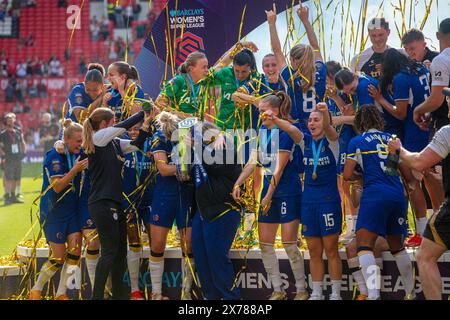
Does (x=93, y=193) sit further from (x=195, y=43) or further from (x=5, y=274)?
(x=195, y=43)

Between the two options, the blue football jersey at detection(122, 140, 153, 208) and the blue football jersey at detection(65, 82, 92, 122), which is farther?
the blue football jersey at detection(65, 82, 92, 122)

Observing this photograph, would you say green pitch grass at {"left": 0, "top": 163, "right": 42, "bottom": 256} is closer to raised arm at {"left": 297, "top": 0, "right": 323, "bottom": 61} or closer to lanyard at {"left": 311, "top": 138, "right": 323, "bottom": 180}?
lanyard at {"left": 311, "top": 138, "right": 323, "bottom": 180}

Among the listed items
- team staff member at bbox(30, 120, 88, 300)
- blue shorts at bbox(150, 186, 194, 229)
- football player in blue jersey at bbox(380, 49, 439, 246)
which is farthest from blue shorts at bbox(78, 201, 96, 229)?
football player in blue jersey at bbox(380, 49, 439, 246)

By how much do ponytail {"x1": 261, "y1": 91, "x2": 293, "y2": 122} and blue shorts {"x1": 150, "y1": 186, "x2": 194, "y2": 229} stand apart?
1152 mm

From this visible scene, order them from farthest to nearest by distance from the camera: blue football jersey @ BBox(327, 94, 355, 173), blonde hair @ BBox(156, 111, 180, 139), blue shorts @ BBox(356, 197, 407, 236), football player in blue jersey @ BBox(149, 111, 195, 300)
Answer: blue football jersey @ BBox(327, 94, 355, 173), football player in blue jersey @ BBox(149, 111, 195, 300), blonde hair @ BBox(156, 111, 180, 139), blue shorts @ BBox(356, 197, 407, 236)

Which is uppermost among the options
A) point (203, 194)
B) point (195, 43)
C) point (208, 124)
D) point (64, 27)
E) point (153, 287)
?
point (64, 27)

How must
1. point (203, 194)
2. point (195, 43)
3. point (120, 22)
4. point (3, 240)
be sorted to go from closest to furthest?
point (203, 194), point (195, 43), point (3, 240), point (120, 22)

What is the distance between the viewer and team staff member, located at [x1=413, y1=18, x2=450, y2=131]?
22.3 ft

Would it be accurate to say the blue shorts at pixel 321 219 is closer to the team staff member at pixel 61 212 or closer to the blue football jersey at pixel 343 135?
the blue football jersey at pixel 343 135

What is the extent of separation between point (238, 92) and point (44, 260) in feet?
9.41

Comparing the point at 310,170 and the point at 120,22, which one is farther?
the point at 120,22

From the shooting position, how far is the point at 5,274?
28.0ft

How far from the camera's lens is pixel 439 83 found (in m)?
6.81
